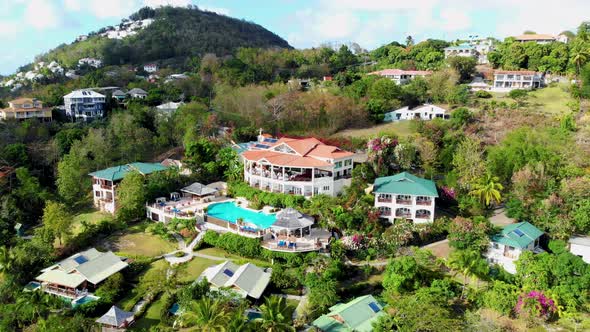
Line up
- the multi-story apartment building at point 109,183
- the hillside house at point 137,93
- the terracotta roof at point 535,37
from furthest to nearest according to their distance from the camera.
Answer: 1. the terracotta roof at point 535,37
2. the hillside house at point 137,93
3. the multi-story apartment building at point 109,183

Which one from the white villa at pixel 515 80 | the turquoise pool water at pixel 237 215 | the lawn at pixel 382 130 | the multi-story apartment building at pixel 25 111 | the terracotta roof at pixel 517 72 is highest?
the terracotta roof at pixel 517 72

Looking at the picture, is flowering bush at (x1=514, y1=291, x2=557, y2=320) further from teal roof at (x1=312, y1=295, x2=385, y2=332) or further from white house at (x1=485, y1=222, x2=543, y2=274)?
teal roof at (x1=312, y1=295, x2=385, y2=332)

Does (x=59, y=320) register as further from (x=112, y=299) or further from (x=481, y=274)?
(x=481, y=274)

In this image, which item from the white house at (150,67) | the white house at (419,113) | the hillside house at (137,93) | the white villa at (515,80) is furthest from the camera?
the white house at (150,67)

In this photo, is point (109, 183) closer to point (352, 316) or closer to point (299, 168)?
point (299, 168)

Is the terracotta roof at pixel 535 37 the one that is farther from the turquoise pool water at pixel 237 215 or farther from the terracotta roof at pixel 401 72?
the turquoise pool water at pixel 237 215

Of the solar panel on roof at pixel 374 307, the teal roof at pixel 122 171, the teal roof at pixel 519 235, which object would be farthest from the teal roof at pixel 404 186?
the teal roof at pixel 122 171

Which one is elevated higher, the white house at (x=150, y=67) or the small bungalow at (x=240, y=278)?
the white house at (x=150, y=67)
